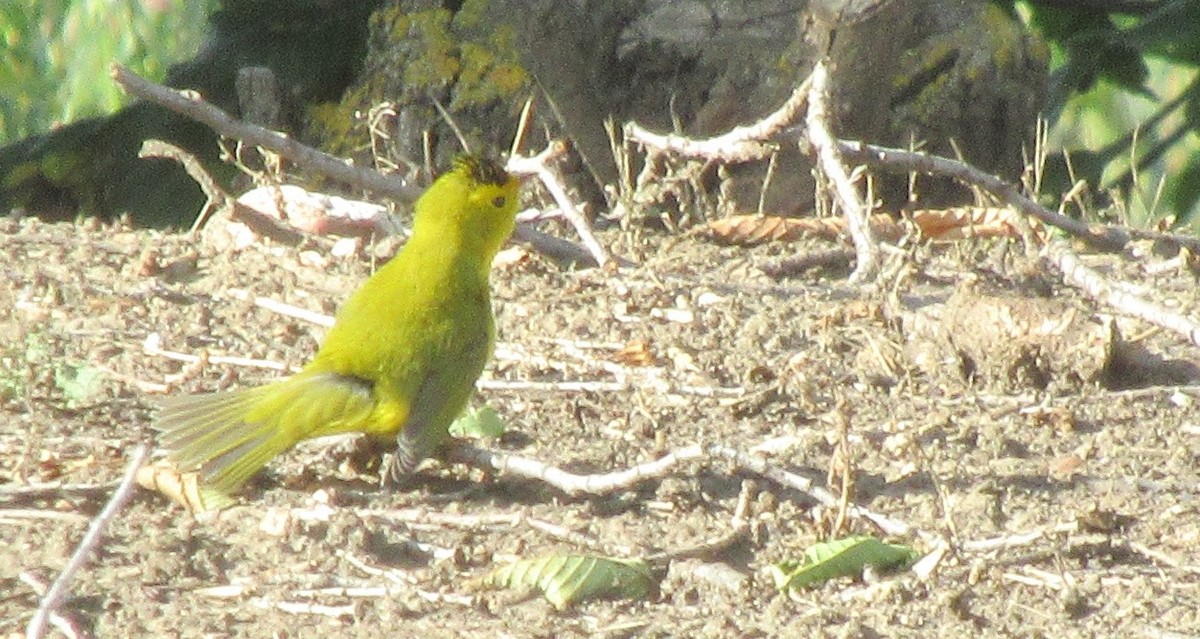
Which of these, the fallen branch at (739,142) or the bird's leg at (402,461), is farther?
the fallen branch at (739,142)

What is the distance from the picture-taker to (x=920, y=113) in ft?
22.0

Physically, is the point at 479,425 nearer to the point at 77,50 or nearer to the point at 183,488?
the point at 183,488

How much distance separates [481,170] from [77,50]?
7680 mm

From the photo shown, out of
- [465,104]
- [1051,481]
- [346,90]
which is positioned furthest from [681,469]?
[346,90]

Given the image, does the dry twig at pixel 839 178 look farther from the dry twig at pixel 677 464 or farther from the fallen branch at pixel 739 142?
the dry twig at pixel 677 464

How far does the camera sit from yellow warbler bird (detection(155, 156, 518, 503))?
3.90 m

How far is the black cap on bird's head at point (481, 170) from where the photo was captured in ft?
15.5

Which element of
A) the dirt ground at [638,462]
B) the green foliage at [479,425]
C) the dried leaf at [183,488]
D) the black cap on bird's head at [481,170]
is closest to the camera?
the dirt ground at [638,462]

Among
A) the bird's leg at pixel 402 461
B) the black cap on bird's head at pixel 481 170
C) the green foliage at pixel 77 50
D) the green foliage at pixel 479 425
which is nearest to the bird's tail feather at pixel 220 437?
the bird's leg at pixel 402 461

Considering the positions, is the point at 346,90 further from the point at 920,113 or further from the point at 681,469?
the point at 681,469

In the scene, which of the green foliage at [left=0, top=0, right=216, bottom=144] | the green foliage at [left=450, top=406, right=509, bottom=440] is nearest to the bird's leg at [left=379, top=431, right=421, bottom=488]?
the green foliage at [left=450, top=406, right=509, bottom=440]

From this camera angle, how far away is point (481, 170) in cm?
472

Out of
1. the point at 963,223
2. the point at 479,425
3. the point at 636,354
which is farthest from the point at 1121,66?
the point at 479,425

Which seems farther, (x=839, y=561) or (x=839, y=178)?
(x=839, y=178)
